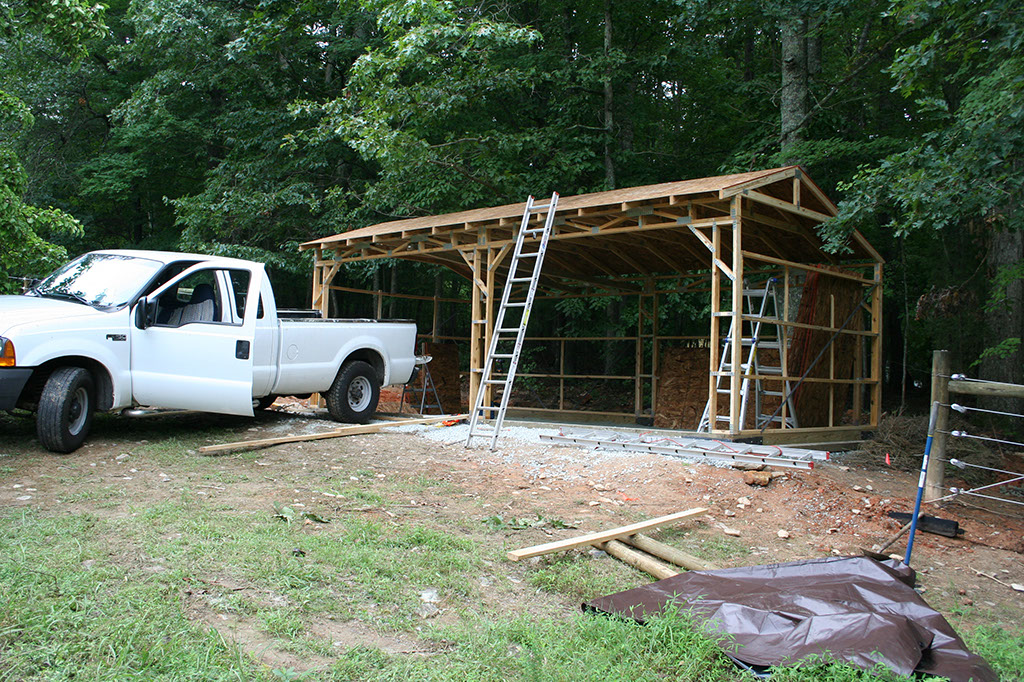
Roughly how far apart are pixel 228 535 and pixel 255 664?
1.93 metres

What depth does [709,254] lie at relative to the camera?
1313 centimetres

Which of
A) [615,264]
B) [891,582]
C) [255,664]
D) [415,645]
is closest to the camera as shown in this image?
[255,664]

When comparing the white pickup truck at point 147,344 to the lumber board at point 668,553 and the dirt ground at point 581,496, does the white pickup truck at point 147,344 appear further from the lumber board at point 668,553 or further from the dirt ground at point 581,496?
the lumber board at point 668,553

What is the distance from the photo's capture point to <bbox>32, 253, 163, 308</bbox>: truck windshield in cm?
839

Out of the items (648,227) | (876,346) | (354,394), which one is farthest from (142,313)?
(876,346)

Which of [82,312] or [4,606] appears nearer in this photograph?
[4,606]

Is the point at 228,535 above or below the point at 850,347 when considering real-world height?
below

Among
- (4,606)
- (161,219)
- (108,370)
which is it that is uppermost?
(161,219)

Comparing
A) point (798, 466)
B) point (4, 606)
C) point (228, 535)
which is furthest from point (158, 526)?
point (798, 466)

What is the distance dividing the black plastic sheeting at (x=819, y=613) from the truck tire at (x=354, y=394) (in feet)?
24.2

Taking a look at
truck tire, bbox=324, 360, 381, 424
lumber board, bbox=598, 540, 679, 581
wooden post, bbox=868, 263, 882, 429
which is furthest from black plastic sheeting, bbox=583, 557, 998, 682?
wooden post, bbox=868, 263, 882, 429

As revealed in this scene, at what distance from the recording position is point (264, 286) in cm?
954

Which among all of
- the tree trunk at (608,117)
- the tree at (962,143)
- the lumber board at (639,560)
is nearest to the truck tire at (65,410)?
the lumber board at (639,560)

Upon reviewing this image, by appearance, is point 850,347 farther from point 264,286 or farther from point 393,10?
point 393,10
